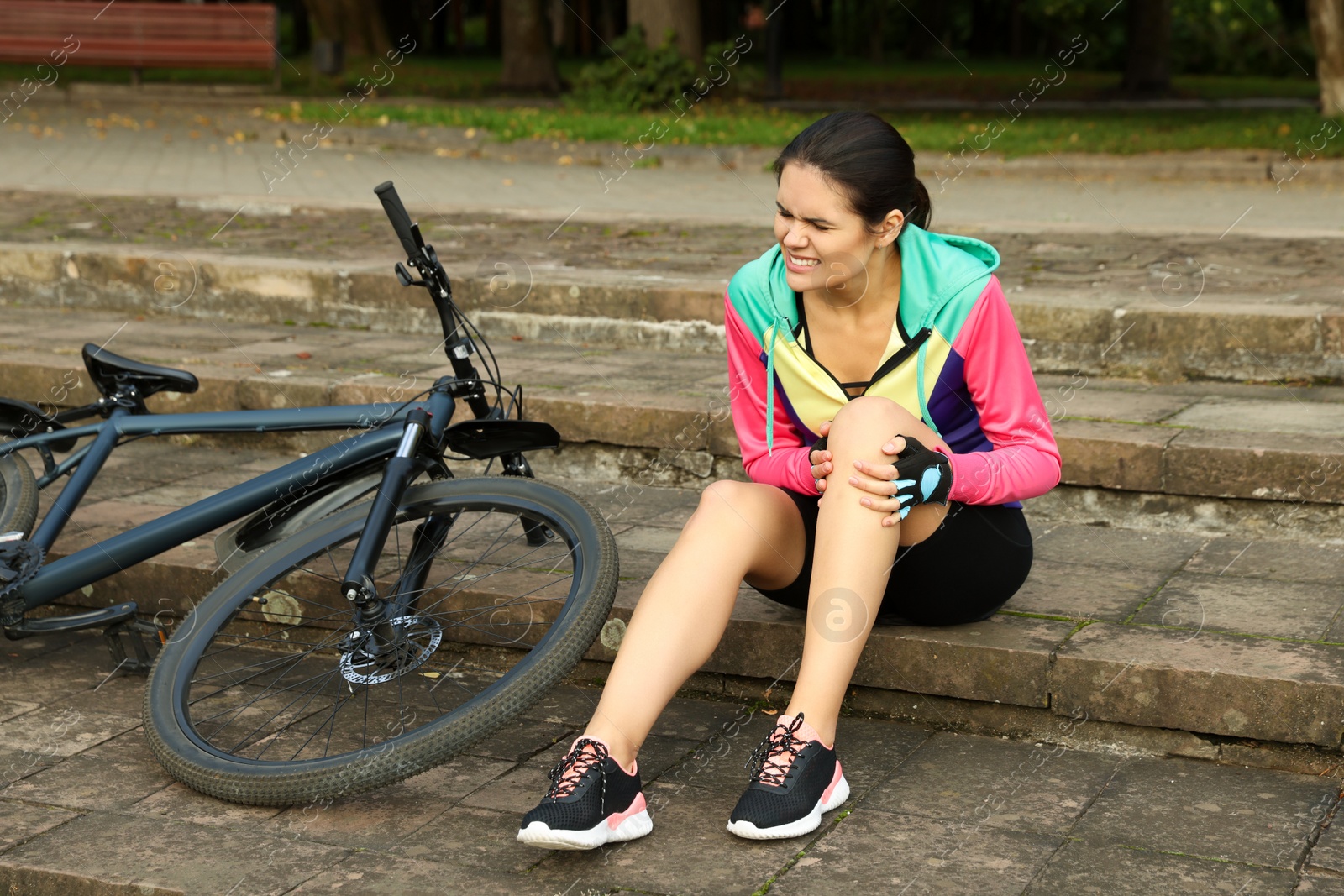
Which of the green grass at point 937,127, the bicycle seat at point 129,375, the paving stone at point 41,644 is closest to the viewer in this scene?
the bicycle seat at point 129,375

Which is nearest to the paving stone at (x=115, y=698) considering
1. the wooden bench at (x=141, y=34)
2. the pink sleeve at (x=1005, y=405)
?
the pink sleeve at (x=1005, y=405)

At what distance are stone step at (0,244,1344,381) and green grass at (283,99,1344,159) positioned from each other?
524cm

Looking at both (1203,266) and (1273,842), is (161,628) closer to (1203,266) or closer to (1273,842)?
(1273,842)

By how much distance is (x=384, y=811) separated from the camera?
9.20ft

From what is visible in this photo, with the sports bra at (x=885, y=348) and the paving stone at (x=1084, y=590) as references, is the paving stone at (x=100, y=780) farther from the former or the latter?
the paving stone at (x=1084, y=590)

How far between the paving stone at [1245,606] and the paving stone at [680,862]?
43.6 inches

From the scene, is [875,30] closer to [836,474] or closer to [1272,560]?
[1272,560]

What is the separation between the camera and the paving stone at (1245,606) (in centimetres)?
312

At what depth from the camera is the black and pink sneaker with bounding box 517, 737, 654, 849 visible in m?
2.51

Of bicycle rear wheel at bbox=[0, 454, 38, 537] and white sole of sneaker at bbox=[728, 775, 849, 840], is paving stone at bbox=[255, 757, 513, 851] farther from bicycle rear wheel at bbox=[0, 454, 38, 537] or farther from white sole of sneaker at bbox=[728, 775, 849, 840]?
bicycle rear wheel at bbox=[0, 454, 38, 537]

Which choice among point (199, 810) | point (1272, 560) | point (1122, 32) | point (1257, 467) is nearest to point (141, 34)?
point (1257, 467)

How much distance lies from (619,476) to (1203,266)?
115 inches

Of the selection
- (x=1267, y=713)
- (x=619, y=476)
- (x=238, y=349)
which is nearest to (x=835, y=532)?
(x=1267, y=713)

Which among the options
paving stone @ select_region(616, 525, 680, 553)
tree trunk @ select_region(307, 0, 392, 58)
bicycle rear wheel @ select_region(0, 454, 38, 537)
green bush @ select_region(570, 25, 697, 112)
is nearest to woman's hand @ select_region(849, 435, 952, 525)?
paving stone @ select_region(616, 525, 680, 553)
